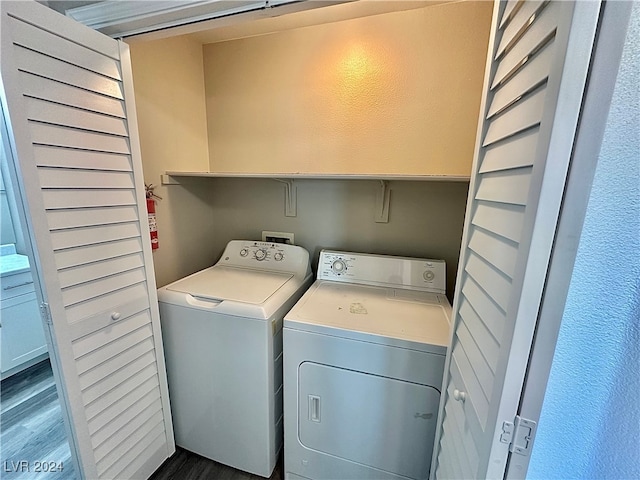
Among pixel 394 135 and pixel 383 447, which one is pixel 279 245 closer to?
pixel 394 135

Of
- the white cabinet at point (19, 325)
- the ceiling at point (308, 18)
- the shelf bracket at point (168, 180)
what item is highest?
the ceiling at point (308, 18)

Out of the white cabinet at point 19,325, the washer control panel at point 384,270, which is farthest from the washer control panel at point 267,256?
the white cabinet at point 19,325

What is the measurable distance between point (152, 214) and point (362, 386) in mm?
1434

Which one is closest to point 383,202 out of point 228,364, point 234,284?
point 234,284

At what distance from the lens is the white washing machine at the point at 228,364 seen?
132cm

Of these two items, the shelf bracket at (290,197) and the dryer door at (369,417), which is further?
the shelf bracket at (290,197)

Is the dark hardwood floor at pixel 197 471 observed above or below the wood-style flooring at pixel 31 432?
below

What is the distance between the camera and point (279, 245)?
6.21 feet

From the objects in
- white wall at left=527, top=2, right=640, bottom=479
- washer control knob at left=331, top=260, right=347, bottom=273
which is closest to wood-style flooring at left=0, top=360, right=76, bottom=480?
washer control knob at left=331, top=260, right=347, bottom=273

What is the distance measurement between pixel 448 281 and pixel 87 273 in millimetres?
1891

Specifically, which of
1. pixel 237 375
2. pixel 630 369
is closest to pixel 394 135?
pixel 630 369

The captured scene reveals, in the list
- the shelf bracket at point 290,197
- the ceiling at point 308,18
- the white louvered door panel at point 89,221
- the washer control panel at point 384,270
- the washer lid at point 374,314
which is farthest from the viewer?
the shelf bracket at point 290,197

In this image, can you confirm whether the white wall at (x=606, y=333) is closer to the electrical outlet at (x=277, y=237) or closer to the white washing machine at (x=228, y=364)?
the white washing machine at (x=228, y=364)

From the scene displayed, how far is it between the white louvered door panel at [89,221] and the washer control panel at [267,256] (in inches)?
25.8
